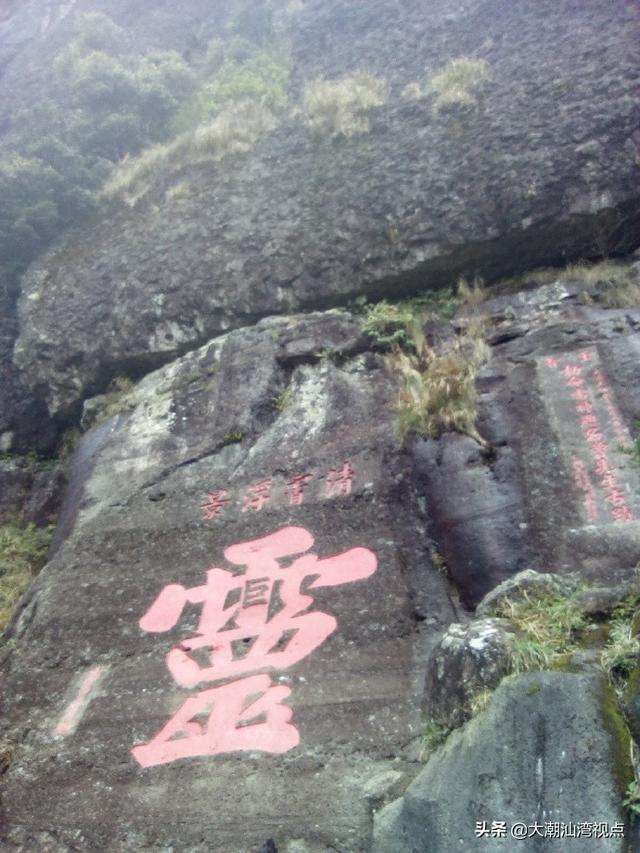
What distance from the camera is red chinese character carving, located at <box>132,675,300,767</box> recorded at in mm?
4340

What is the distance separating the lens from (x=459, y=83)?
31.0 feet

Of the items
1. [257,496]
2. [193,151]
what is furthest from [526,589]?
[193,151]

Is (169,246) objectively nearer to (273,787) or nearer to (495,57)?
(495,57)

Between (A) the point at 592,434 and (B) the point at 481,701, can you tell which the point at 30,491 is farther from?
(B) the point at 481,701

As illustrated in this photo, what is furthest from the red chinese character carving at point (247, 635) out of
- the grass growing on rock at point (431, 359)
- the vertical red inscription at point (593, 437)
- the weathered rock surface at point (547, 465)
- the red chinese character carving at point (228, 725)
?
the vertical red inscription at point (593, 437)

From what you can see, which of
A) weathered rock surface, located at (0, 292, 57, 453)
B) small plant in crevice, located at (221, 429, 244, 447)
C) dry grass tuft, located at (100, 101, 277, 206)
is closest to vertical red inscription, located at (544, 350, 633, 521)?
small plant in crevice, located at (221, 429, 244, 447)

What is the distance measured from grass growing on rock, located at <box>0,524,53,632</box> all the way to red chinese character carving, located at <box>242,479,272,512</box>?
2.18m

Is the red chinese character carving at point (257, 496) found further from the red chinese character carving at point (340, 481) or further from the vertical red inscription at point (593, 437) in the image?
the vertical red inscription at point (593, 437)

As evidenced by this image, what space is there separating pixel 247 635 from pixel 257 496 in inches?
50.4

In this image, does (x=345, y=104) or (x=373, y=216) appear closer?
(x=373, y=216)

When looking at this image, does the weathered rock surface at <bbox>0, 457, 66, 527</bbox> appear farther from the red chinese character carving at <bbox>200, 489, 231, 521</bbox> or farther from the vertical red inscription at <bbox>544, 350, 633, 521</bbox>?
the vertical red inscription at <bbox>544, 350, 633, 521</bbox>

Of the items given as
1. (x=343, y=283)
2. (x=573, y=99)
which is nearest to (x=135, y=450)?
(x=343, y=283)

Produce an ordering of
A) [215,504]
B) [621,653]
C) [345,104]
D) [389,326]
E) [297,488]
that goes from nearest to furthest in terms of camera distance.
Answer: [621,653] → [297,488] → [215,504] → [389,326] → [345,104]

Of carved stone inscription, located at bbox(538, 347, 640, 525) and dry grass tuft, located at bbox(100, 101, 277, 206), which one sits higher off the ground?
dry grass tuft, located at bbox(100, 101, 277, 206)
